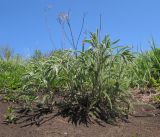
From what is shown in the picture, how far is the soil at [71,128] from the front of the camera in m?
4.55

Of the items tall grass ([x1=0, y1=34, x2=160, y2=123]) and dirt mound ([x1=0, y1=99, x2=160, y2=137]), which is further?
tall grass ([x1=0, y1=34, x2=160, y2=123])

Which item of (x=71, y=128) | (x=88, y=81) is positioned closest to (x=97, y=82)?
(x=88, y=81)

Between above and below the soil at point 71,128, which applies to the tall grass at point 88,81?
above

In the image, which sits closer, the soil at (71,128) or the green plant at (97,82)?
the soil at (71,128)

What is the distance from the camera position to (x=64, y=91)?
5.32 meters

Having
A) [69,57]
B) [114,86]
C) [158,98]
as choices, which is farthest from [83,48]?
[158,98]

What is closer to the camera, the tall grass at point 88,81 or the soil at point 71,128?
the soil at point 71,128

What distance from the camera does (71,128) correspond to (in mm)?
4648

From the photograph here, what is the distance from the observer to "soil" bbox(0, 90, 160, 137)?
455 cm

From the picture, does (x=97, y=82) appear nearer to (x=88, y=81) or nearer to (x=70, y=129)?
(x=88, y=81)

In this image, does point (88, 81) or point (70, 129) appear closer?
point (70, 129)

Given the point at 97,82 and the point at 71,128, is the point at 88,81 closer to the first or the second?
the point at 97,82

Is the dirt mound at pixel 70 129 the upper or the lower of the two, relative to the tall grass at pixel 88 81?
lower

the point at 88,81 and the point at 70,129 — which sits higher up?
the point at 88,81
